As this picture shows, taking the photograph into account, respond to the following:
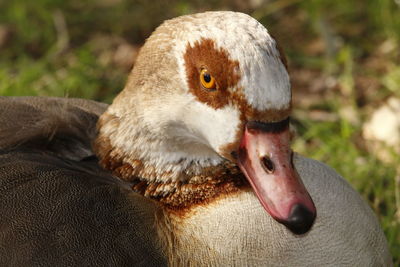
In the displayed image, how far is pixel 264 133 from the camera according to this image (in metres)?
1.79

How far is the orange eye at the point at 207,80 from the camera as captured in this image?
1840 millimetres

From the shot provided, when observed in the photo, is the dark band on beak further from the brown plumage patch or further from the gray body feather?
the gray body feather

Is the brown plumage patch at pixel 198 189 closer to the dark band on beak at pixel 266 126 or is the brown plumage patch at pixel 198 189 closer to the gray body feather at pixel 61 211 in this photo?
the gray body feather at pixel 61 211

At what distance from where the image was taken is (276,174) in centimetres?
177

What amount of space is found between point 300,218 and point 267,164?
0.56 feet

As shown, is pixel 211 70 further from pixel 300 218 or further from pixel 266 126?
pixel 300 218

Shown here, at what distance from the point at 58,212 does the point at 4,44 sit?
251 cm

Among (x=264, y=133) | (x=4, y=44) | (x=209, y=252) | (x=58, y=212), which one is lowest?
(x=4, y=44)

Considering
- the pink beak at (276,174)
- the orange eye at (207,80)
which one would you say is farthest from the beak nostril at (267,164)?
the orange eye at (207,80)

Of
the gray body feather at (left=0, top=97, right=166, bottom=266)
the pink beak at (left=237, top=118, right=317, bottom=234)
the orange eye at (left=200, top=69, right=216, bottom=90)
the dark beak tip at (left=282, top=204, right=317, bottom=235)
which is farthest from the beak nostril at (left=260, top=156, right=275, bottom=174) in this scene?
the gray body feather at (left=0, top=97, right=166, bottom=266)

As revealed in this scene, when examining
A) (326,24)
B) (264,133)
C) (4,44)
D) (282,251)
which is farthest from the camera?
(4,44)

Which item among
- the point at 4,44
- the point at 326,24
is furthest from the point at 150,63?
the point at 4,44

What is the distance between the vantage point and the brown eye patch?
5.87 ft

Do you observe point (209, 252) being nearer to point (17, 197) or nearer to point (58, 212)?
point (58, 212)
